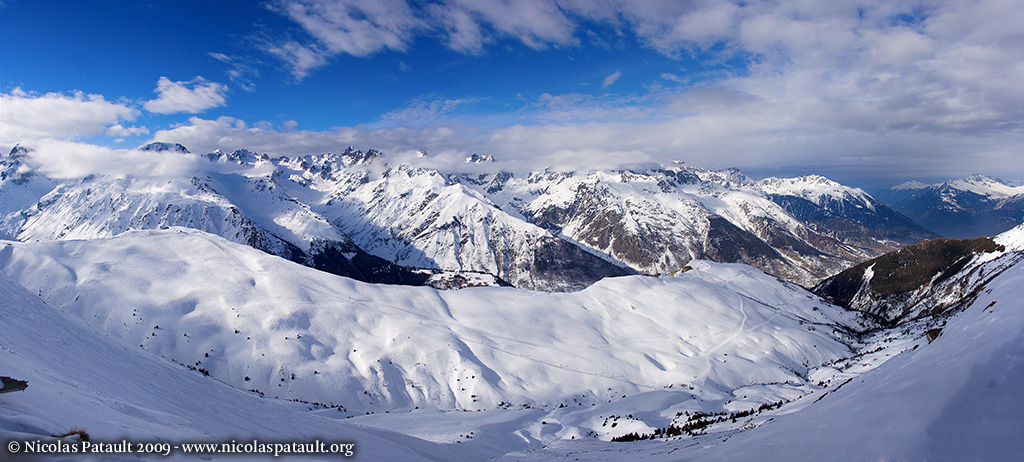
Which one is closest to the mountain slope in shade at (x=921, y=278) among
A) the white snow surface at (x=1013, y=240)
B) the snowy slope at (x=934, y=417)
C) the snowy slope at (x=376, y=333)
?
the white snow surface at (x=1013, y=240)

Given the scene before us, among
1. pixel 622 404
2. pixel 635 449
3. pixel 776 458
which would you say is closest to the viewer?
pixel 776 458

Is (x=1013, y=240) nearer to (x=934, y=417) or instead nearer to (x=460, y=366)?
(x=460, y=366)

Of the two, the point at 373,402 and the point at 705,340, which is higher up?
the point at 373,402

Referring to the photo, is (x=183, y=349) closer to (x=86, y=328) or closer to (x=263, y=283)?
(x=263, y=283)

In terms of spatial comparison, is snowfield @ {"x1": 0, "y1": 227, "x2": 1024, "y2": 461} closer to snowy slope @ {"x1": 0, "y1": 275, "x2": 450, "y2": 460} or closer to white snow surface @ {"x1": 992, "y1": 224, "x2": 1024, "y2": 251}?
snowy slope @ {"x1": 0, "y1": 275, "x2": 450, "y2": 460}

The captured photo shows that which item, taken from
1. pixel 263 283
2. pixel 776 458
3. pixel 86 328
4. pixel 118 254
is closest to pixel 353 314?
pixel 263 283

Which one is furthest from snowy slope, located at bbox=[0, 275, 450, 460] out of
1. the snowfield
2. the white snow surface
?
the white snow surface
